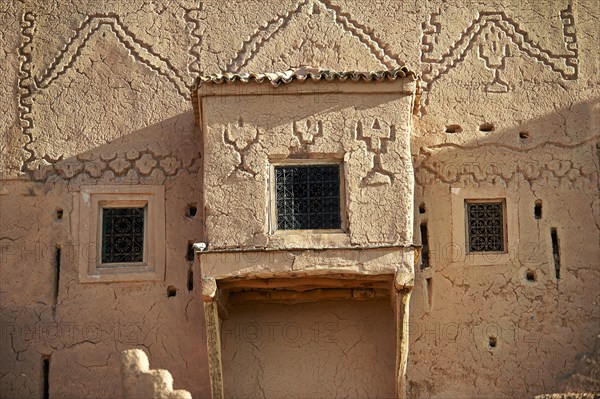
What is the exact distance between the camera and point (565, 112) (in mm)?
11914

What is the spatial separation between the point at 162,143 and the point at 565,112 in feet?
13.4

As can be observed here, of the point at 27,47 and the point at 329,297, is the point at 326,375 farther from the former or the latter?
the point at 27,47

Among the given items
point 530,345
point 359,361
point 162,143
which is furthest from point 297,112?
point 530,345

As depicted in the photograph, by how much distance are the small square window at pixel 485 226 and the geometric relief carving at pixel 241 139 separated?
232cm

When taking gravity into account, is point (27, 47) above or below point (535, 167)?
above

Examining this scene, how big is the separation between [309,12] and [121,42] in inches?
77.2

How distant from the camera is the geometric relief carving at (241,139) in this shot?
10.7 meters

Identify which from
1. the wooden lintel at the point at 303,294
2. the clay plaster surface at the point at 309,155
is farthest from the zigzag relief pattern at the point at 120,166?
the wooden lintel at the point at 303,294

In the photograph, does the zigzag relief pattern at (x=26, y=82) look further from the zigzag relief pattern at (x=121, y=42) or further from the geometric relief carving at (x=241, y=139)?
the geometric relief carving at (x=241, y=139)

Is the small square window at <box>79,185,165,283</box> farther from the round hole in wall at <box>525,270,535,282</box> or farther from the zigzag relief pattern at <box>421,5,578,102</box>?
the round hole in wall at <box>525,270,535,282</box>

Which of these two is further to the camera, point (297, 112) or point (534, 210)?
point (534, 210)

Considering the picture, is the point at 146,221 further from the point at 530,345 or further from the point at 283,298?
the point at 530,345

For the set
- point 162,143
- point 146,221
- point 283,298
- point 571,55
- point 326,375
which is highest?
point 571,55

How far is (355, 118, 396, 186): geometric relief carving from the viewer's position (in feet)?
35.1
